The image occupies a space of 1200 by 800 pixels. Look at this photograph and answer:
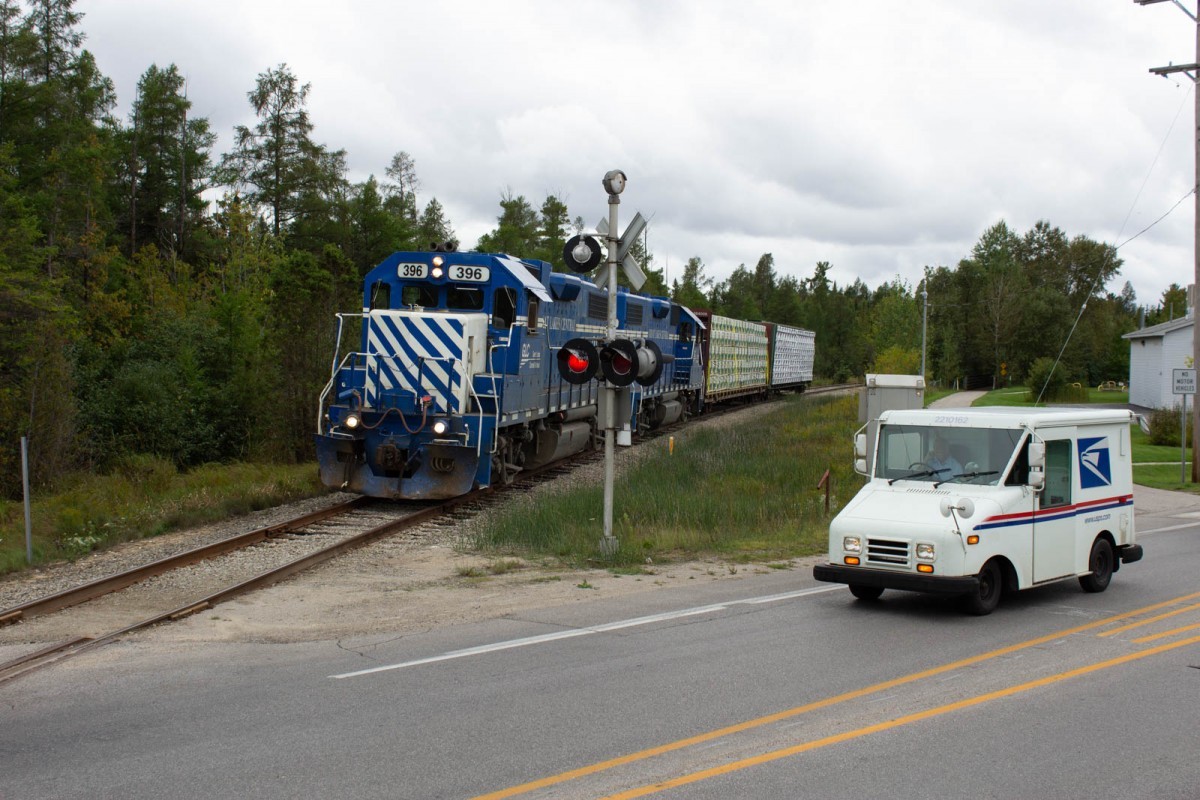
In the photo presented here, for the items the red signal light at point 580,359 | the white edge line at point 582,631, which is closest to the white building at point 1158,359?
the red signal light at point 580,359

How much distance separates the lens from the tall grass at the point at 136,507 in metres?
13.8

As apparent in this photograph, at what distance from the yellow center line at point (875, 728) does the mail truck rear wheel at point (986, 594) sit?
1486mm

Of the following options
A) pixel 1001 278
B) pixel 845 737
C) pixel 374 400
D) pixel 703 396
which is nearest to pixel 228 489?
pixel 374 400

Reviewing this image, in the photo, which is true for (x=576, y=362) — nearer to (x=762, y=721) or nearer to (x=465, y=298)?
(x=465, y=298)

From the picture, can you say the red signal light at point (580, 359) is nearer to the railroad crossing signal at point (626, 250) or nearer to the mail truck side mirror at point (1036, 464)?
the railroad crossing signal at point (626, 250)

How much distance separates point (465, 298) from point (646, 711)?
1164cm

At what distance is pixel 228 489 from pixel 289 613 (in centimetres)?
911

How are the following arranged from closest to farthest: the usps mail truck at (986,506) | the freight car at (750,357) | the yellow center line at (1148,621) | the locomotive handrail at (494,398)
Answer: the yellow center line at (1148,621) → the usps mail truck at (986,506) → the locomotive handrail at (494,398) → the freight car at (750,357)

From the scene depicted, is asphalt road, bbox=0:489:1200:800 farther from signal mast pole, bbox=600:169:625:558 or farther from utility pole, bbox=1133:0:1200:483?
utility pole, bbox=1133:0:1200:483

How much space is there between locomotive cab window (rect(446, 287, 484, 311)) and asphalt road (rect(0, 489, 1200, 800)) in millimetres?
8452

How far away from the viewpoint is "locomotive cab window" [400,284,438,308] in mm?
17562

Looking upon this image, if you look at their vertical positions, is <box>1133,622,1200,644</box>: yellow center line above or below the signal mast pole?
below

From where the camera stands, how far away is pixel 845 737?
6.40 metres

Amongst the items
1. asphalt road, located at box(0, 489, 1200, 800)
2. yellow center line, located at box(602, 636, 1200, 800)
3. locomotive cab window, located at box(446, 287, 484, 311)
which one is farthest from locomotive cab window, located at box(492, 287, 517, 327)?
yellow center line, located at box(602, 636, 1200, 800)
